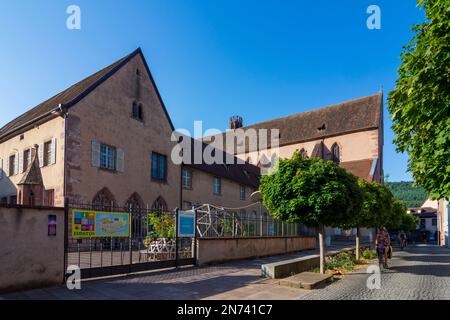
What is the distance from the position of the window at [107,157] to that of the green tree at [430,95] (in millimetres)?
16050

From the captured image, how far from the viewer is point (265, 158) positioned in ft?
172

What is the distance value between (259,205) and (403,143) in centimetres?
2756

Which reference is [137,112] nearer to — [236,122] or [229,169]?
[229,169]

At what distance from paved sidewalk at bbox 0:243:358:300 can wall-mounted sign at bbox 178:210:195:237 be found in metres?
1.67

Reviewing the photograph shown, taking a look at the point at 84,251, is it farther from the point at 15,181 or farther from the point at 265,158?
the point at 265,158

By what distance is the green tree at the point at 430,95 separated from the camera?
7293 mm

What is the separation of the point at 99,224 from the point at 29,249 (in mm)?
2126

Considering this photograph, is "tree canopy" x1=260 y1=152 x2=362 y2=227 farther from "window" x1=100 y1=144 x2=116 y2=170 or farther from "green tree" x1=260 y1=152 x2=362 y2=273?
"window" x1=100 y1=144 x2=116 y2=170

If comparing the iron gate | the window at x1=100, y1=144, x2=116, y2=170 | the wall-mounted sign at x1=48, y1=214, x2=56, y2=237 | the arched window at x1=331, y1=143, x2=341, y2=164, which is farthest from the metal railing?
the arched window at x1=331, y1=143, x2=341, y2=164

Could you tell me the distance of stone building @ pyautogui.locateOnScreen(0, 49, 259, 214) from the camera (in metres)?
18.6

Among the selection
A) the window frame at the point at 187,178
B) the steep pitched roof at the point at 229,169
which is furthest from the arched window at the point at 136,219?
the steep pitched roof at the point at 229,169

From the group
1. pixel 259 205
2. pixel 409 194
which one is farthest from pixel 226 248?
pixel 409 194

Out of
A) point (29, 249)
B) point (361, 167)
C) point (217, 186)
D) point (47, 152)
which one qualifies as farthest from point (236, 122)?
point (29, 249)

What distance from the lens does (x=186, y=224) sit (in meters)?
13.7
